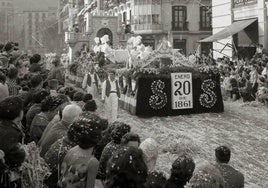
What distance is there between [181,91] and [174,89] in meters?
0.26

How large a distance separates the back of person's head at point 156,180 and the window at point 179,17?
47277mm

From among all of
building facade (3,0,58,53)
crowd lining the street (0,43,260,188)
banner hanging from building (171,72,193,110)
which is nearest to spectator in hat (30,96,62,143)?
crowd lining the street (0,43,260,188)

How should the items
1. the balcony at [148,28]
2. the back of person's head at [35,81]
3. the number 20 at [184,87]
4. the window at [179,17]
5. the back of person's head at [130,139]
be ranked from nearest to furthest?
the back of person's head at [130,139] < the back of person's head at [35,81] < the number 20 at [184,87] < the balcony at [148,28] < the window at [179,17]

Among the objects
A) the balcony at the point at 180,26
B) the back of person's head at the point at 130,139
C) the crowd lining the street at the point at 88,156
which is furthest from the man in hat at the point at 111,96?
the balcony at the point at 180,26

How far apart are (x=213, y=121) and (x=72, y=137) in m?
10.1

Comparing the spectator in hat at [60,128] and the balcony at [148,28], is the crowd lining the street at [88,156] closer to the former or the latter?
the spectator in hat at [60,128]

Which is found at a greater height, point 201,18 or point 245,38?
point 201,18

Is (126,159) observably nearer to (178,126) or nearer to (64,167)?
(64,167)

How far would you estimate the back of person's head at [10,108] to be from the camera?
4.36 m

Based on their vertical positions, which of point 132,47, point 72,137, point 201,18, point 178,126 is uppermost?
point 201,18

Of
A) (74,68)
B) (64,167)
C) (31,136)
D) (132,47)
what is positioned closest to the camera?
(64,167)

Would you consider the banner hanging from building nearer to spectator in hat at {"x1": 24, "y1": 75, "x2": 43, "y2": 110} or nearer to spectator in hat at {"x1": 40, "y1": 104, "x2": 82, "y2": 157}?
spectator in hat at {"x1": 24, "y1": 75, "x2": 43, "y2": 110}

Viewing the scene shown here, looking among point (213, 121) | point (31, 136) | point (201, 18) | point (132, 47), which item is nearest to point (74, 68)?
point (132, 47)

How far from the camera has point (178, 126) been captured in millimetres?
13031
